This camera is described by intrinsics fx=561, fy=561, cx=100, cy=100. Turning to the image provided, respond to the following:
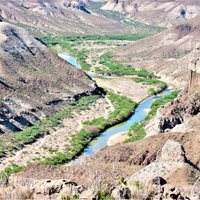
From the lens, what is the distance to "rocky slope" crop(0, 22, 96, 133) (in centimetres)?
7412

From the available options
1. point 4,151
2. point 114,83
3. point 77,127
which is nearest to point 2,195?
point 4,151

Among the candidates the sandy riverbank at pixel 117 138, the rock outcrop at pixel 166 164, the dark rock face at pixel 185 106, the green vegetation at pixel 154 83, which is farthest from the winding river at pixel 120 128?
the rock outcrop at pixel 166 164

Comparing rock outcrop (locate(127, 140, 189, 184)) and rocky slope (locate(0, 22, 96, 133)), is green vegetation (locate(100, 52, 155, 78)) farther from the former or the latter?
rock outcrop (locate(127, 140, 189, 184))

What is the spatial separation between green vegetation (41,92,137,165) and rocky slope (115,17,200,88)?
31.8 m

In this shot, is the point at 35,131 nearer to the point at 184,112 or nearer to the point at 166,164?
the point at 184,112

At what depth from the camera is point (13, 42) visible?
319 ft

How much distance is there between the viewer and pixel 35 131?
68250 millimetres

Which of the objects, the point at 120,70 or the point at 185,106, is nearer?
the point at 185,106

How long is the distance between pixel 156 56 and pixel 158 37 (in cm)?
1636

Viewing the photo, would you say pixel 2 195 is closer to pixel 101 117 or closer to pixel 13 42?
pixel 101 117

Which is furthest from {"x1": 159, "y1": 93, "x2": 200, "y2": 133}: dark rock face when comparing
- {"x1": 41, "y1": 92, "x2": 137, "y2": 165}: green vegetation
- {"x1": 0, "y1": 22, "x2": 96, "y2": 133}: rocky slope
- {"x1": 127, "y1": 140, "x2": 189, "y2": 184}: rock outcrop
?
{"x1": 127, "y1": 140, "x2": 189, "y2": 184}: rock outcrop

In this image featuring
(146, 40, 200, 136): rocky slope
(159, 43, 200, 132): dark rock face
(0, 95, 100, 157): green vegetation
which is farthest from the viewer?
(0, 95, 100, 157): green vegetation

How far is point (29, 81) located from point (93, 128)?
20055 millimetres

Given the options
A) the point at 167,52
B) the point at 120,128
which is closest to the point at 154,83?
the point at 167,52
